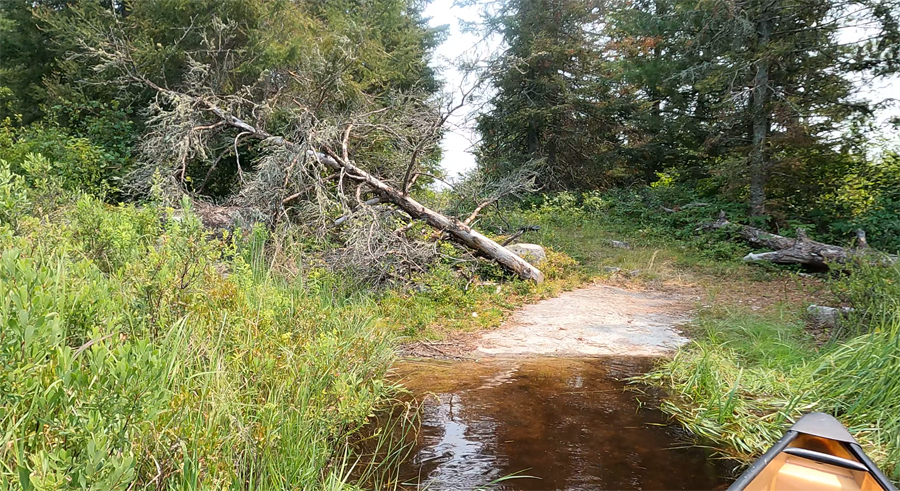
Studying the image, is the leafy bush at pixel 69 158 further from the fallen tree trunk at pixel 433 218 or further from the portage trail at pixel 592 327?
the portage trail at pixel 592 327

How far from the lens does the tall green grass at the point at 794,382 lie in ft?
10.9

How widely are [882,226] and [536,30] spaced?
10.4m

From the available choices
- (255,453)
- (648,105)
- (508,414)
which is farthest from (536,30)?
(255,453)

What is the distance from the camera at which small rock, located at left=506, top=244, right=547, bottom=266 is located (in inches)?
351

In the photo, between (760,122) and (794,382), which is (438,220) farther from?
(760,122)

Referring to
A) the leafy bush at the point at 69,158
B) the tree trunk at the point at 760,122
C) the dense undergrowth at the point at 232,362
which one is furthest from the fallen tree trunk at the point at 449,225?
the tree trunk at the point at 760,122

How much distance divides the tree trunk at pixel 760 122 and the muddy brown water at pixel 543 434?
808 cm

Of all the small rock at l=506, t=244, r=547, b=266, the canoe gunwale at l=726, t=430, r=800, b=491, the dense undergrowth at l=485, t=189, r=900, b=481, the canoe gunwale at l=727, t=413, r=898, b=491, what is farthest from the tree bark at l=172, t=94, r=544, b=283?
the canoe gunwale at l=726, t=430, r=800, b=491

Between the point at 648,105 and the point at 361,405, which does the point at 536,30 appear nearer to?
the point at 648,105

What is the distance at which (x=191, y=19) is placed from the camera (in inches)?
373

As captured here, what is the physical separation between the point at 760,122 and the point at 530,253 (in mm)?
6285

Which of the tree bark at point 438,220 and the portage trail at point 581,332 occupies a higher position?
the tree bark at point 438,220

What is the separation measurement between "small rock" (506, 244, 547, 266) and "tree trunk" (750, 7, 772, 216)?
5.37 m

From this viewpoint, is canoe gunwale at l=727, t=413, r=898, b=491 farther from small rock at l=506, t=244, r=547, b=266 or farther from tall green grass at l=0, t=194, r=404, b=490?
small rock at l=506, t=244, r=547, b=266
